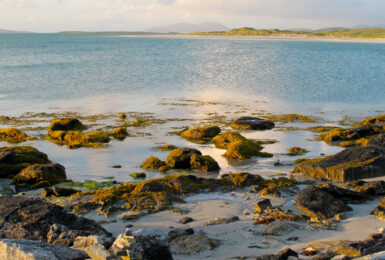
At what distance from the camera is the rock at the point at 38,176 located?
10.9 m

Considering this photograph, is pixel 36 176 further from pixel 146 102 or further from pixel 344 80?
pixel 344 80

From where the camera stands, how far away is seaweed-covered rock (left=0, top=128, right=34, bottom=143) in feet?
52.5

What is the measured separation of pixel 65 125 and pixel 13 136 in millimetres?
2036

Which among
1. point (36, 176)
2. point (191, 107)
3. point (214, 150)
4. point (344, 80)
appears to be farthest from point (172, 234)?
point (344, 80)

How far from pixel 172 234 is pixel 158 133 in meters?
10.6

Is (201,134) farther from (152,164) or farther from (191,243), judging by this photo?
(191,243)

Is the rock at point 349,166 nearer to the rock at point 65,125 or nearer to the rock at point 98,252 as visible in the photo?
the rock at point 98,252

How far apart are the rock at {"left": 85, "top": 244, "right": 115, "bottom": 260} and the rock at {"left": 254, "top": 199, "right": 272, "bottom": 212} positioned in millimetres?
3838

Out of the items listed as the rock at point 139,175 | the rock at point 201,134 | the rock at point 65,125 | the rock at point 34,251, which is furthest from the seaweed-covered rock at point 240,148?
the rock at point 34,251

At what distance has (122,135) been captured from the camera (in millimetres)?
16734

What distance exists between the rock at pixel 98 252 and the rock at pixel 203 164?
682 centimetres

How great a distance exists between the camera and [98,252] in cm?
538

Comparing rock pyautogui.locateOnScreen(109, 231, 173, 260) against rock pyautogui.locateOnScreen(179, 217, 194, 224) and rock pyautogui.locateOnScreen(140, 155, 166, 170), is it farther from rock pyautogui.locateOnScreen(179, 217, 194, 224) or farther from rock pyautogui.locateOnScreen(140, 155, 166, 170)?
rock pyautogui.locateOnScreen(140, 155, 166, 170)

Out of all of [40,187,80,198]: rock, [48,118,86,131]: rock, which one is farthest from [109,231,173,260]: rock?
[48,118,86,131]: rock
